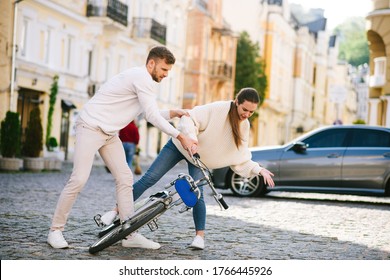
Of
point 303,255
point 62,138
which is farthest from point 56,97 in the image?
point 303,255

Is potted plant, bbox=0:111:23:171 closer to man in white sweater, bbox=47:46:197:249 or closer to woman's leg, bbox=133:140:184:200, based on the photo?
woman's leg, bbox=133:140:184:200

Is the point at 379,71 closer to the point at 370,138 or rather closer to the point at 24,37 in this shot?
the point at 24,37

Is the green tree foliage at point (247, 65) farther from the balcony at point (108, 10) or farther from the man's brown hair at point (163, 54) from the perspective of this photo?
the man's brown hair at point (163, 54)

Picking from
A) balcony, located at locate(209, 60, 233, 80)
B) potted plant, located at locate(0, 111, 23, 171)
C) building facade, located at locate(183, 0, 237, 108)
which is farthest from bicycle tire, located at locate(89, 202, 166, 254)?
balcony, located at locate(209, 60, 233, 80)

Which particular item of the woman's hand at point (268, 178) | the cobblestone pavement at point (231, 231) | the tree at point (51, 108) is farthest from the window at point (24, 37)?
the woman's hand at point (268, 178)

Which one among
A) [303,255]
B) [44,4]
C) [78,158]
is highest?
[44,4]

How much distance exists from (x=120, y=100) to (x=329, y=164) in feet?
31.2

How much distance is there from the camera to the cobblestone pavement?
7383 mm

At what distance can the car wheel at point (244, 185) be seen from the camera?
16.4 m

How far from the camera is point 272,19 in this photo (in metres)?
73.4

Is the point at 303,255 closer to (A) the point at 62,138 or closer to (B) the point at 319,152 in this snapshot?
(B) the point at 319,152

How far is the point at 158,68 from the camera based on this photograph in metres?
7.07

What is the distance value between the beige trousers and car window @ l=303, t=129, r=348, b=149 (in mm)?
9487
